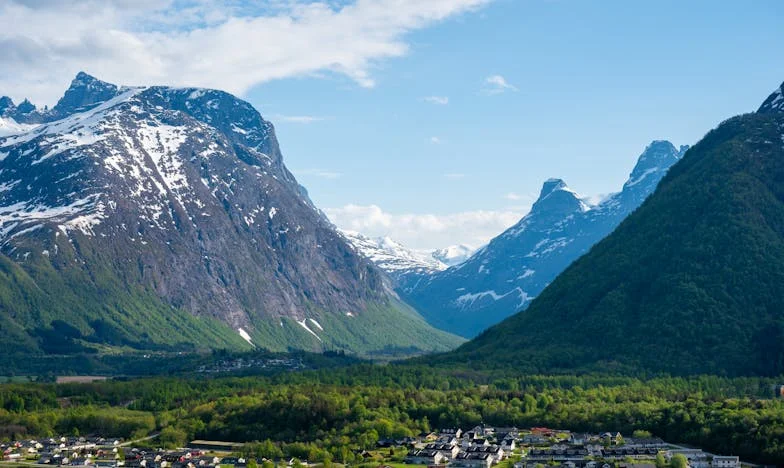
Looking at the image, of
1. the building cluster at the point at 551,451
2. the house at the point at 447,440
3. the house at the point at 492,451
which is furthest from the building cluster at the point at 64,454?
the house at the point at 492,451

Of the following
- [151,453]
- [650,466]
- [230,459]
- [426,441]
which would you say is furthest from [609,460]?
[151,453]

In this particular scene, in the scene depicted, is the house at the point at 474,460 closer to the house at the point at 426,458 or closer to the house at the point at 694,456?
the house at the point at 426,458

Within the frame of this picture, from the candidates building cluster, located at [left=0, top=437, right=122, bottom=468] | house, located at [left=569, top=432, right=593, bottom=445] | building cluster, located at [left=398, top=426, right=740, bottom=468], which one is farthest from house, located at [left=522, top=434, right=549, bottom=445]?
building cluster, located at [left=0, top=437, right=122, bottom=468]

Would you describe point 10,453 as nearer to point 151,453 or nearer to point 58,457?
point 58,457

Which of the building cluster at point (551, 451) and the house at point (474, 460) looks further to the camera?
the house at point (474, 460)

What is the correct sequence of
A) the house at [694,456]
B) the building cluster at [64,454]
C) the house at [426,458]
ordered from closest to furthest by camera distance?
the house at [694,456], the house at [426,458], the building cluster at [64,454]

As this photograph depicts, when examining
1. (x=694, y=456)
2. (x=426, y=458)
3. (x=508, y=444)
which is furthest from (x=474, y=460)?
(x=694, y=456)

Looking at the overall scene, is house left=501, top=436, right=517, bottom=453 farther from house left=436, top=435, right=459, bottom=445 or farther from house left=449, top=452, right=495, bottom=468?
house left=436, top=435, right=459, bottom=445
